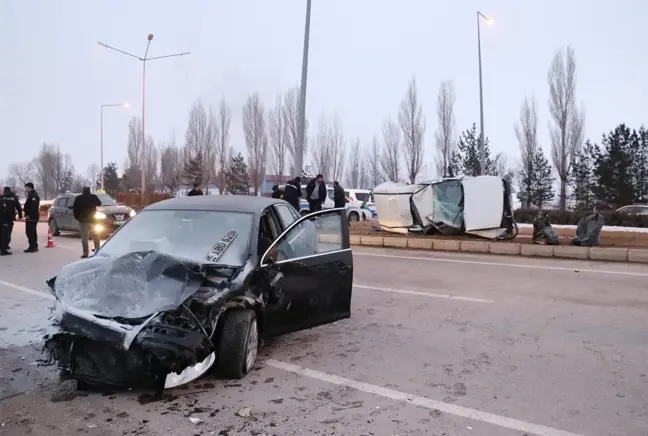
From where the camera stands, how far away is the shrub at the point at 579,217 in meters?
24.1

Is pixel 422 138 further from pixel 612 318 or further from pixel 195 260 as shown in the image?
pixel 195 260

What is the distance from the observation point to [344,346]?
17.6ft

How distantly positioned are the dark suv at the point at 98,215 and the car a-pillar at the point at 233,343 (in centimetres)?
1336

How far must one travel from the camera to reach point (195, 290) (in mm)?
4070

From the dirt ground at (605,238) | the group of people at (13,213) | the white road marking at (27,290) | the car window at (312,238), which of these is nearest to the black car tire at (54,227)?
the group of people at (13,213)

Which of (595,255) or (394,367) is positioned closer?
(394,367)

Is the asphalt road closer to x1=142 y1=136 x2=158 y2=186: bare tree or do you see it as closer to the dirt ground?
the dirt ground

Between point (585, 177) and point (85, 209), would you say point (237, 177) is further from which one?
point (85, 209)

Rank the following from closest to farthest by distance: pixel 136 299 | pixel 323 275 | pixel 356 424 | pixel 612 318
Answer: pixel 356 424 → pixel 136 299 → pixel 323 275 → pixel 612 318

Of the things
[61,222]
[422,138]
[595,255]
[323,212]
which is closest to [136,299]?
[323,212]

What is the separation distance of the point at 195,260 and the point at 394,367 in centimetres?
206

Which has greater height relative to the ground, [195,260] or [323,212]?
[323,212]

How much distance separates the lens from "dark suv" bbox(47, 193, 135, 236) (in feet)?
54.7

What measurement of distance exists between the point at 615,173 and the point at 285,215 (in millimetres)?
41905
